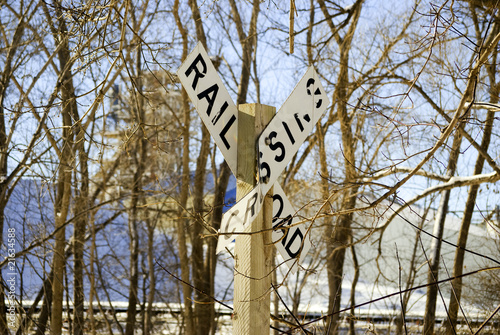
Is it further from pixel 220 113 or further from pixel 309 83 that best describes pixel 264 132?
pixel 309 83

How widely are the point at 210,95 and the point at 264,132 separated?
9.6 inches

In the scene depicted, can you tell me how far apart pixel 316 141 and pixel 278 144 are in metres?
7.15

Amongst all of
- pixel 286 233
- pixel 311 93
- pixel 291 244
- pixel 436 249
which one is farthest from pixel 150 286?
pixel 311 93

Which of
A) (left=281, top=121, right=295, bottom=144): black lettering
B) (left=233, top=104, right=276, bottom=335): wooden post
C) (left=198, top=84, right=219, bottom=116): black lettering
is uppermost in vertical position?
(left=198, top=84, right=219, bottom=116): black lettering

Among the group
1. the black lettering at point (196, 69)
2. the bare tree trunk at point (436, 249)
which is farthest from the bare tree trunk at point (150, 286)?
the black lettering at point (196, 69)

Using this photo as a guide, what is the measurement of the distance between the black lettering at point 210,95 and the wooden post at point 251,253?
0.16m

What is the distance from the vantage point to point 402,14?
28.5ft

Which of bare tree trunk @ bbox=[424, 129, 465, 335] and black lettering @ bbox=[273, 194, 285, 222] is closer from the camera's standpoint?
black lettering @ bbox=[273, 194, 285, 222]

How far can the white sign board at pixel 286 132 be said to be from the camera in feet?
6.44

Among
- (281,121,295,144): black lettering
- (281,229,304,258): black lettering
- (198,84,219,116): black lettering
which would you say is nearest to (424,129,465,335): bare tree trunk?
(281,229,304,258): black lettering

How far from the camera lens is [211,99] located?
6.41ft

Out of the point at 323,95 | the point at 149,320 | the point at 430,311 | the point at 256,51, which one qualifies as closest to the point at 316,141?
the point at 256,51

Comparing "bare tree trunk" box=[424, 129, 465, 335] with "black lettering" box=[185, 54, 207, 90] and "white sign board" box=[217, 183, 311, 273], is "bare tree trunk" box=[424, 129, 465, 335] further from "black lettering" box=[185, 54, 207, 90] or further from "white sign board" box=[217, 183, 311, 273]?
"black lettering" box=[185, 54, 207, 90]

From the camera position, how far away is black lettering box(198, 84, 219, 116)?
193 cm
